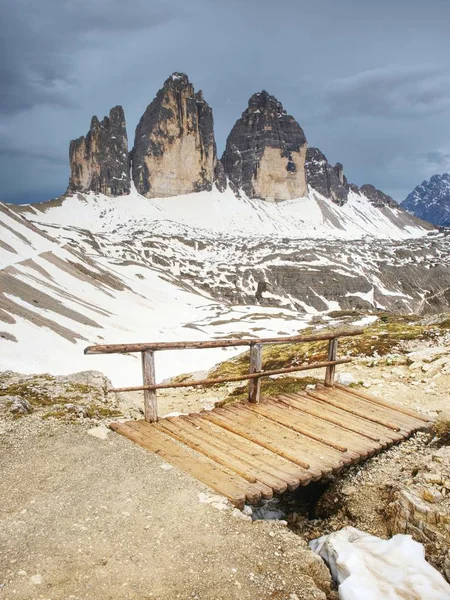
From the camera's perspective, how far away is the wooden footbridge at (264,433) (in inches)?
332

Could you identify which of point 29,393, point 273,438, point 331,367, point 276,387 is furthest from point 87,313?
point 273,438

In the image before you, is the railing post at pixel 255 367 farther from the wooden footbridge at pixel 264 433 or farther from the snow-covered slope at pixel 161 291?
the snow-covered slope at pixel 161 291

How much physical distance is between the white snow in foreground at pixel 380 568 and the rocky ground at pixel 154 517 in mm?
435

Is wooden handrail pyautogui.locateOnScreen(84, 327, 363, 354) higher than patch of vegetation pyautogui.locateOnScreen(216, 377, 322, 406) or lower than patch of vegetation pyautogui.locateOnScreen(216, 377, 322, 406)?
higher

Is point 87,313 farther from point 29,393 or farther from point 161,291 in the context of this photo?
point 29,393

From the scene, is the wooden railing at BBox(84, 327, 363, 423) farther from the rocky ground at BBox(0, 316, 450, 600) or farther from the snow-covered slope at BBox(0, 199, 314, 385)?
the snow-covered slope at BBox(0, 199, 314, 385)

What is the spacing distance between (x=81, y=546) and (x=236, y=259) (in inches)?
6979

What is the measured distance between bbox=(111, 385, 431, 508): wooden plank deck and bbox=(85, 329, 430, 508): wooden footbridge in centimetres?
2

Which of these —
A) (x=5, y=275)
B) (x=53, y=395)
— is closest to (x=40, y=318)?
(x=5, y=275)

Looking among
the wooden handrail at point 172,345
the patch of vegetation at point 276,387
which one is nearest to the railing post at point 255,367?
the wooden handrail at point 172,345

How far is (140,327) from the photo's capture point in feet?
236

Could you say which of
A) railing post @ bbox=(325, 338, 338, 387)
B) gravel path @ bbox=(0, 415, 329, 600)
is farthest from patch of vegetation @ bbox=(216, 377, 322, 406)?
gravel path @ bbox=(0, 415, 329, 600)

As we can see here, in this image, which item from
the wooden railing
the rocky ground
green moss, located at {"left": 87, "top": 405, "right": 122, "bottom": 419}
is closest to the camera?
the rocky ground

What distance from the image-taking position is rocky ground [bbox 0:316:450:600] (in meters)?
5.46
